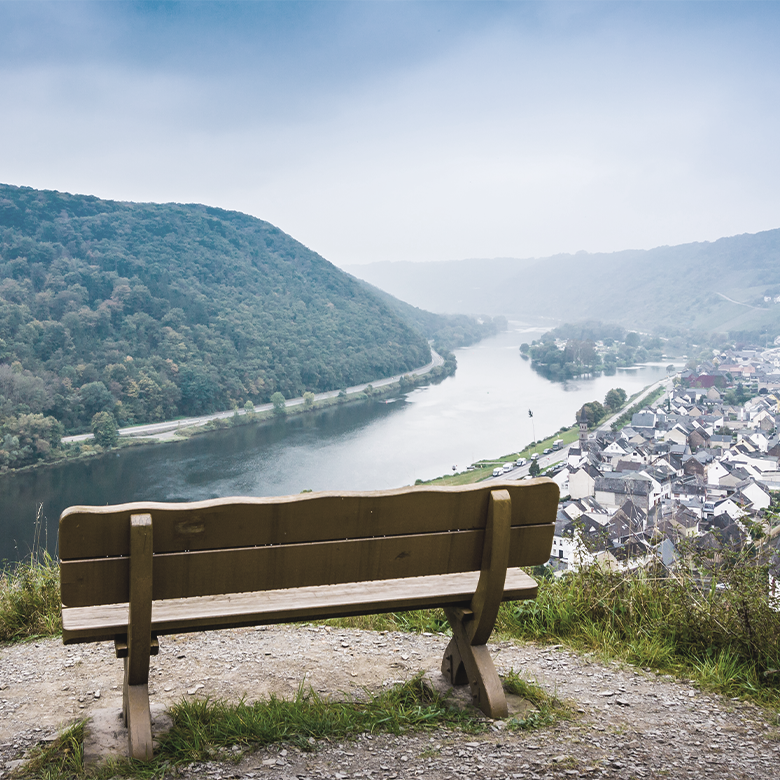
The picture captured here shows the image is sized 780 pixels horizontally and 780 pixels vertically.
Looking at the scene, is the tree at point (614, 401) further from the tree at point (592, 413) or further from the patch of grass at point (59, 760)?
the patch of grass at point (59, 760)

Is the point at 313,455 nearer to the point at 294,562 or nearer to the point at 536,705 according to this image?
the point at 536,705

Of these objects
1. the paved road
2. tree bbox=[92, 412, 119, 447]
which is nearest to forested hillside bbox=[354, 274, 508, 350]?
the paved road

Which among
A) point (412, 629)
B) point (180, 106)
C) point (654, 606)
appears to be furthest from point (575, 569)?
point (180, 106)

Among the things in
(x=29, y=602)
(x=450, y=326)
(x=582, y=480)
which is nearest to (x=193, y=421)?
(x=582, y=480)

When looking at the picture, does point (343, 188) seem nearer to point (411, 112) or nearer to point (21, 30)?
point (411, 112)

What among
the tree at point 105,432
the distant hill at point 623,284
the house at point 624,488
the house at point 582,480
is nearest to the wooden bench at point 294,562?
the house at point 624,488
